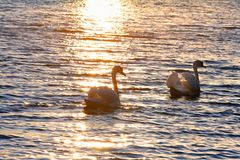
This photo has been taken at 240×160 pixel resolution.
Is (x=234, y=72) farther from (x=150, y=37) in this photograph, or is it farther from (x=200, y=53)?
(x=150, y=37)

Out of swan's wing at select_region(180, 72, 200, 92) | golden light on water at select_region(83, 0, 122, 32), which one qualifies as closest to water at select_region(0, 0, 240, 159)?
golden light on water at select_region(83, 0, 122, 32)

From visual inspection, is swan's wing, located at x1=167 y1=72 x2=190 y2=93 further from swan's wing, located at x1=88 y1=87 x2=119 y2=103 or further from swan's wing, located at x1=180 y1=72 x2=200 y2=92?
swan's wing, located at x1=88 y1=87 x2=119 y2=103

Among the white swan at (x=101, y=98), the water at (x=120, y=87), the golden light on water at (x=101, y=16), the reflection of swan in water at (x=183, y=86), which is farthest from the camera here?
the golden light on water at (x=101, y=16)

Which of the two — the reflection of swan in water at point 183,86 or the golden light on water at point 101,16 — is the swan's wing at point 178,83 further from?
the golden light on water at point 101,16

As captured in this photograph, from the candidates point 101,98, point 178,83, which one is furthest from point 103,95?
point 178,83

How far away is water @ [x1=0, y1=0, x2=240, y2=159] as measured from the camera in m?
26.3

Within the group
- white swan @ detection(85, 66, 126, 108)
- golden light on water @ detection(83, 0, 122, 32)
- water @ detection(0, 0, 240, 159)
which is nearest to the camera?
water @ detection(0, 0, 240, 159)

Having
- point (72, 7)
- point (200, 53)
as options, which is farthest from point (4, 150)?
point (72, 7)

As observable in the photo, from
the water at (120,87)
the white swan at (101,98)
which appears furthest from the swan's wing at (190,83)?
the white swan at (101,98)

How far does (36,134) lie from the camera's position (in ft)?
89.2

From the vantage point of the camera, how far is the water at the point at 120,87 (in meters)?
26.3

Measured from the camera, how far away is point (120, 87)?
37.0 meters

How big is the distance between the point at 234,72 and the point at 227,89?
474cm

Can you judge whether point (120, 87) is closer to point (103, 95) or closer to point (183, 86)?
point (183, 86)
